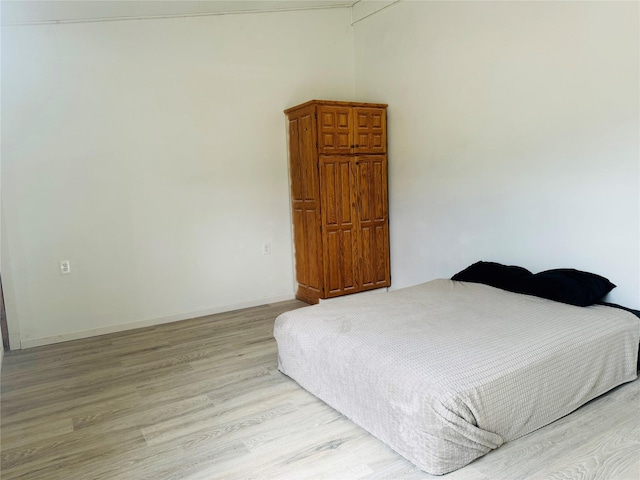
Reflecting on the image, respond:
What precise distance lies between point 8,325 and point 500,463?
11.8 ft

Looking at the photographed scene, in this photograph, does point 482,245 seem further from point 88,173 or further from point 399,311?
point 88,173

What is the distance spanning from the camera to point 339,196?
4.25m

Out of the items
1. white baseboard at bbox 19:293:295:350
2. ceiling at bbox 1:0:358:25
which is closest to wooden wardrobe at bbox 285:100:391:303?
white baseboard at bbox 19:293:295:350

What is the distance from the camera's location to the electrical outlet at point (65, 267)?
3.69 meters

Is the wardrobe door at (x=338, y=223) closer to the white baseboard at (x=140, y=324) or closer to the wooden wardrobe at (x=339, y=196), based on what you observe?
the wooden wardrobe at (x=339, y=196)

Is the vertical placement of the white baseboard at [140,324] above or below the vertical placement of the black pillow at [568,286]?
below

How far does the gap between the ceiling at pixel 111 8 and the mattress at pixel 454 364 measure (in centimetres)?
268

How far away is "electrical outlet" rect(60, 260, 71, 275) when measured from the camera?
12.1ft

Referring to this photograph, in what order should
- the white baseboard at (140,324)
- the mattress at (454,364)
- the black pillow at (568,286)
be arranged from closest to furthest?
the mattress at (454,364), the black pillow at (568,286), the white baseboard at (140,324)

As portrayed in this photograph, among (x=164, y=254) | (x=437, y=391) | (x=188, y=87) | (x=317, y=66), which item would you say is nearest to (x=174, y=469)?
(x=437, y=391)

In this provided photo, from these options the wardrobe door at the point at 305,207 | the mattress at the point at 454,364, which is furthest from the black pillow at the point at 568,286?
the wardrobe door at the point at 305,207

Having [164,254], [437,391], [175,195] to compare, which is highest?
[175,195]

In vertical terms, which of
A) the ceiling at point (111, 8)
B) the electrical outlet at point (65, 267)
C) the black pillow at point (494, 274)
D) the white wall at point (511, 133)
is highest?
the ceiling at point (111, 8)

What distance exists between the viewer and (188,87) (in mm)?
4055
